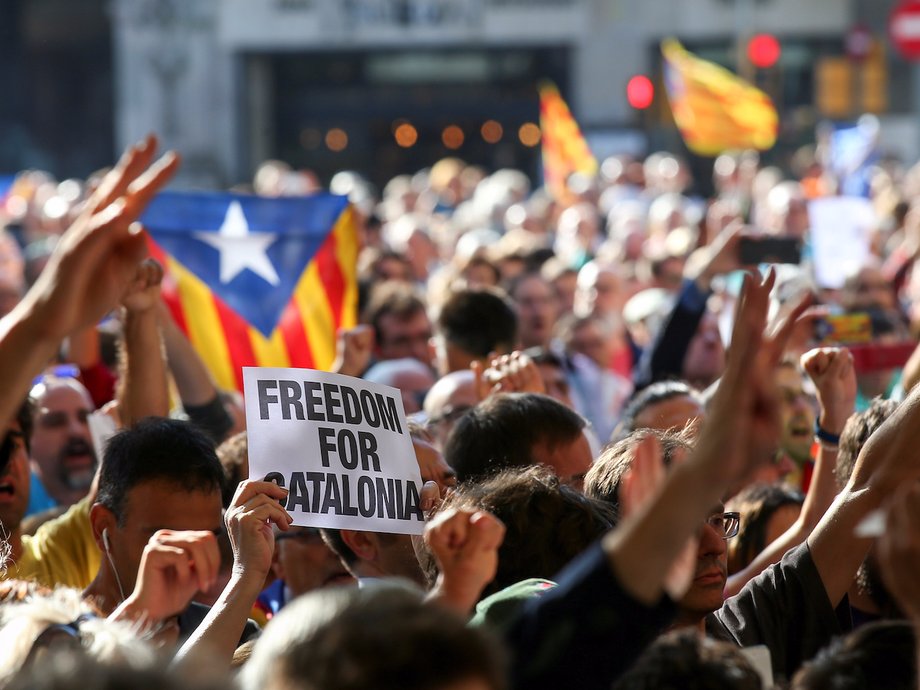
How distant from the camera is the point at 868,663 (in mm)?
2385

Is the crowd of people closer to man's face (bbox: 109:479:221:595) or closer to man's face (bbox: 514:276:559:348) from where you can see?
man's face (bbox: 109:479:221:595)

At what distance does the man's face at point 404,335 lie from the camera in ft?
24.0

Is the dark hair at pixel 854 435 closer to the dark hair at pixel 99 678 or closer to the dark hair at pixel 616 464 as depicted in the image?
the dark hair at pixel 616 464

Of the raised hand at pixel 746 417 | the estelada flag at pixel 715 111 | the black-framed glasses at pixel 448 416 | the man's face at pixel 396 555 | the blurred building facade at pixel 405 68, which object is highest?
the raised hand at pixel 746 417

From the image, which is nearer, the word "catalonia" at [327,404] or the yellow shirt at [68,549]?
the word "catalonia" at [327,404]

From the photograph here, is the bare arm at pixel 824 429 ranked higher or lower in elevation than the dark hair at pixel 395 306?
higher

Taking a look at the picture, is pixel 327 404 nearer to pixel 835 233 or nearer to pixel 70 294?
pixel 70 294

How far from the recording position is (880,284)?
844 centimetres

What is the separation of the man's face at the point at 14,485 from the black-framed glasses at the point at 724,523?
1903mm

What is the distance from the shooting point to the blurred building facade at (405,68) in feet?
104

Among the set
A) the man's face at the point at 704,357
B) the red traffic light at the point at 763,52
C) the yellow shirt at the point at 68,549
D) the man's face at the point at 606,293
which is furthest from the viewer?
the red traffic light at the point at 763,52

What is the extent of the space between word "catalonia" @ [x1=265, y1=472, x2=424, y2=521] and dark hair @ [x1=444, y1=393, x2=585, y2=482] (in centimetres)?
38

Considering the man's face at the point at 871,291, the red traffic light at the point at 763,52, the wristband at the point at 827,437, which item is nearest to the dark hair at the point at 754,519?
the wristband at the point at 827,437

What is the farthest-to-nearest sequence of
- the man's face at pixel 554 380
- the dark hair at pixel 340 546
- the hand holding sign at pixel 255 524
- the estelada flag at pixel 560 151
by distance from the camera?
1. the estelada flag at pixel 560 151
2. the man's face at pixel 554 380
3. the dark hair at pixel 340 546
4. the hand holding sign at pixel 255 524
